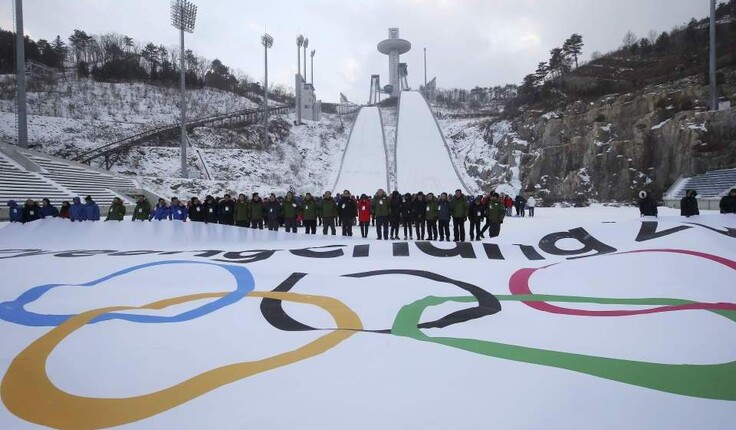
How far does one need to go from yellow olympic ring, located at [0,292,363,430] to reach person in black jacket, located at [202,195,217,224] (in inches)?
284

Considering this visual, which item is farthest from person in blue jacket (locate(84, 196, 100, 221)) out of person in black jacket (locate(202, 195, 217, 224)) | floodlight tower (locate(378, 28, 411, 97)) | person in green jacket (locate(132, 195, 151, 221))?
floodlight tower (locate(378, 28, 411, 97))

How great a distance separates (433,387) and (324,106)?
57395 millimetres

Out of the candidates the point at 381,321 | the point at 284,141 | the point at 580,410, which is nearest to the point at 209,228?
the point at 381,321

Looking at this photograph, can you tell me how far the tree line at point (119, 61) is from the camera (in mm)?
41969

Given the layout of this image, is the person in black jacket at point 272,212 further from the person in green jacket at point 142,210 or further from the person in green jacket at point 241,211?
the person in green jacket at point 142,210

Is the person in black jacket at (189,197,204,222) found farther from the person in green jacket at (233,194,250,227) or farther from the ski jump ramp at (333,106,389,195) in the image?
the ski jump ramp at (333,106,389,195)

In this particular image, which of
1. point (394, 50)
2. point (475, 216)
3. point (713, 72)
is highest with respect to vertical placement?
point (394, 50)

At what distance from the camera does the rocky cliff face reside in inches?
862

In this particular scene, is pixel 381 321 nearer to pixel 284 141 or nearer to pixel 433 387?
pixel 433 387

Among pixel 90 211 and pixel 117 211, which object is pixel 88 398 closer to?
pixel 90 211

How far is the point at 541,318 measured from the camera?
347 cm

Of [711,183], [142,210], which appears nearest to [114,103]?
[142,210]

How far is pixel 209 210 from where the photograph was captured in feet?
33.6

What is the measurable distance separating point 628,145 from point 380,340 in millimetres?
27205
